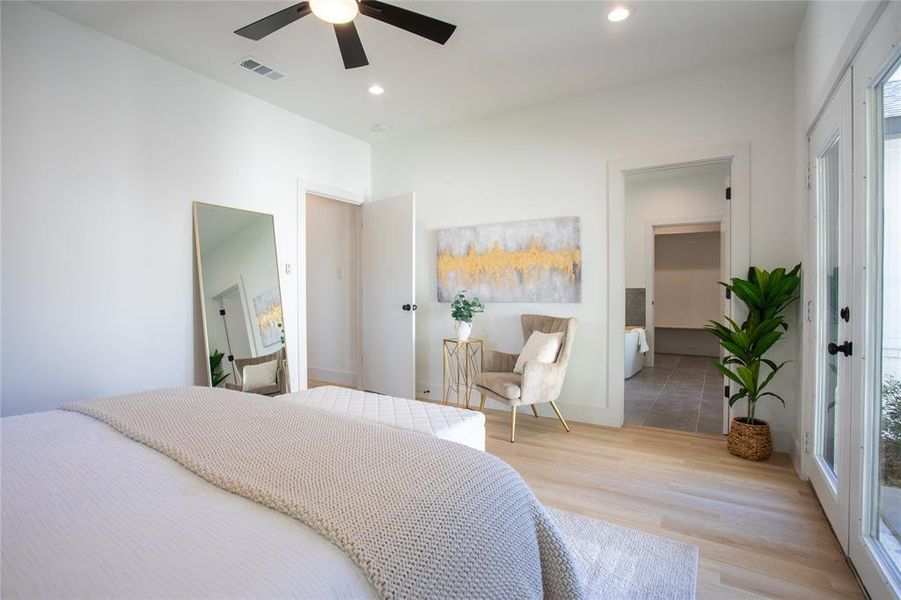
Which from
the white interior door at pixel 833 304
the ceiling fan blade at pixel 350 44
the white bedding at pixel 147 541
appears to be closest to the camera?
the white bedding at pixel 147 541

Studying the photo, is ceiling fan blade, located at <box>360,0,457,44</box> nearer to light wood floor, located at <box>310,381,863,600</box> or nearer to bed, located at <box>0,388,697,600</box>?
bed, located at <box>0,388,697,600</box>

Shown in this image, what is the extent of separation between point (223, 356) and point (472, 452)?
2729mm

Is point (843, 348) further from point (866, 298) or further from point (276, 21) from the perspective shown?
point (276, 21)

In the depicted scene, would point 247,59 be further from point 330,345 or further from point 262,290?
point 330,345

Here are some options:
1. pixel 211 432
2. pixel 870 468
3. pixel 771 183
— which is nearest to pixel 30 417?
pixel 211 432

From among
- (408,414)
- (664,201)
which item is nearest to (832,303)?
(408,414)

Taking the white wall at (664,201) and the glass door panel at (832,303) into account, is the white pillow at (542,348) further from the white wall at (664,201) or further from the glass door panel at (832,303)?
the white wall at (664,201)

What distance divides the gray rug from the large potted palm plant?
1.37m

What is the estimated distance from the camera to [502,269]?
399 cm

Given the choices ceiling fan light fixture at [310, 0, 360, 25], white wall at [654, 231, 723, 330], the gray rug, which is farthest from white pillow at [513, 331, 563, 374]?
white wall at [654, 231, 723, 330]

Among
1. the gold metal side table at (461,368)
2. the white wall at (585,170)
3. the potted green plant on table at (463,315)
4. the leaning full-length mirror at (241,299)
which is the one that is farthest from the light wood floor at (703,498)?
the leaning full-length mirror at (241,299)

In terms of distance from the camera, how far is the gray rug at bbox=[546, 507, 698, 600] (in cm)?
154

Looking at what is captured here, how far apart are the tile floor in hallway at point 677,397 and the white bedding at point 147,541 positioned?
11.2ft

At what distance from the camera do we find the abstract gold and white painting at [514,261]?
12.0 feet
